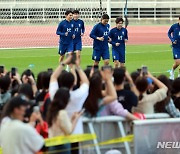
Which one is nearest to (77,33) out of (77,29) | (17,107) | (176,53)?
(77,29)

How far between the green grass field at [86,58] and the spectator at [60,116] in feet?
39.2

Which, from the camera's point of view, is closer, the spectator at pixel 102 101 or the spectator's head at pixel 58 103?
the spectator's head at pixel 58 103

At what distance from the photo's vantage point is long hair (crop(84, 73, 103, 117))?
756 cm

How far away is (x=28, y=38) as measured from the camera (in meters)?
32.8

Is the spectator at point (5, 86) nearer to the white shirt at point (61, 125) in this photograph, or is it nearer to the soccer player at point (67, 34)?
the white shirt at point (61, 125)

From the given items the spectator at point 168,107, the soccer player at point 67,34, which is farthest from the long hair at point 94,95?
the soccer player at point 67,34

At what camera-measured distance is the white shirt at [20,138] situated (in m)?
6.37

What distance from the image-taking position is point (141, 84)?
8234 mm

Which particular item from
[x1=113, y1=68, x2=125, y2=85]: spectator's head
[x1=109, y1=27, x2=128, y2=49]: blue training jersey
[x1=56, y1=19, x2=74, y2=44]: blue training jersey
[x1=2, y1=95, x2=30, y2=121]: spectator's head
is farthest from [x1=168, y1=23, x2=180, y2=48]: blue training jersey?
[x1=2, y1=95, x2=30, y2=121]: spectator's head

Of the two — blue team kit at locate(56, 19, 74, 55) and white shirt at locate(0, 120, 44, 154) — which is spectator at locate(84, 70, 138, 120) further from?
blue team kit at locate(56, 19, 74, 55)

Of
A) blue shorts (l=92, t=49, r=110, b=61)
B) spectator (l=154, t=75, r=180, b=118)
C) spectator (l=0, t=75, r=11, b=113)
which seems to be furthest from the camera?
blue shorts (l=92, t=49, r=110, b=61)

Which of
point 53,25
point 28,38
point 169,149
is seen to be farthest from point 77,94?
point 53,25

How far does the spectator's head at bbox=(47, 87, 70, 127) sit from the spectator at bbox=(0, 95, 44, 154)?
61 centimetres

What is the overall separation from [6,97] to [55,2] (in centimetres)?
3577
